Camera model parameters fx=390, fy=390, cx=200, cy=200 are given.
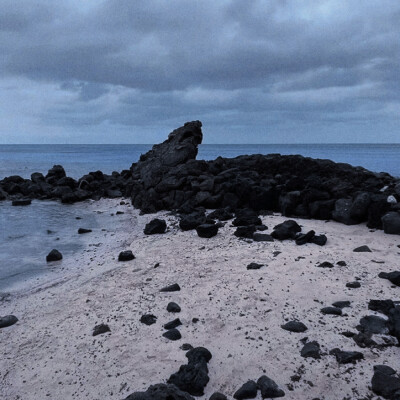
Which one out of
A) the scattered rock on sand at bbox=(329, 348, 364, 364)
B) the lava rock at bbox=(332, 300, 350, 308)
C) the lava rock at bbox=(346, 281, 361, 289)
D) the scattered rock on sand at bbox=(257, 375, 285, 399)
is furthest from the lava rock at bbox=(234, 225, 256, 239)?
the scattered rock on sand at bbox=(257, 375, 285, 399)

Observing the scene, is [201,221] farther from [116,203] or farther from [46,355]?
[116,203]

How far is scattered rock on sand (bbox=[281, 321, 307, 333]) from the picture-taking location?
18.6 feet

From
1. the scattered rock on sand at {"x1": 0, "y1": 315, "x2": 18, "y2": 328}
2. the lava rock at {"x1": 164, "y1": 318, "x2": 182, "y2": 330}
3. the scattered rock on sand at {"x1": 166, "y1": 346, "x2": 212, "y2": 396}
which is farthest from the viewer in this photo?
the scattered rock on sand at {"x1": 0, "y1": 315, "x2": 18, "y2": 328}

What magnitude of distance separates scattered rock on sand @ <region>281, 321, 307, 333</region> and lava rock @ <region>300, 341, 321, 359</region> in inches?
15.0

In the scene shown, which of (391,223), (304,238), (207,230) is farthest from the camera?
(207,230)

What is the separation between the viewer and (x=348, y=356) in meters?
4.92

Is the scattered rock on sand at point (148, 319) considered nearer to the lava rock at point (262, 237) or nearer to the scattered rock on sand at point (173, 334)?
the scattered rock on sand at point (173, 334)

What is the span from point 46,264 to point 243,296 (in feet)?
19.8

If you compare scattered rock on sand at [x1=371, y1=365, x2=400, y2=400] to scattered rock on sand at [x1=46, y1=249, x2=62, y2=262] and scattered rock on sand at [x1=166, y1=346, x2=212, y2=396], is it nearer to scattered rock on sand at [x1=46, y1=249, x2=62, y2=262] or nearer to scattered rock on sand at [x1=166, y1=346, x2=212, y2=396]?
scattered rock on sand at [x1=166, y1=346, x2=212, y2=396]

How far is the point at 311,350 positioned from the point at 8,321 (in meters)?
5.02

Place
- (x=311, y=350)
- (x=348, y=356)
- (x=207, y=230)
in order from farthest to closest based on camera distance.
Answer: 1. (x=207, y=230)
2. (x=311, y=350)
3. (x=348, y=356)

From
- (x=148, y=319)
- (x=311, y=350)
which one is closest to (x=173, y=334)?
(x=148, y=319)

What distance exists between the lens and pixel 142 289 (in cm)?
762

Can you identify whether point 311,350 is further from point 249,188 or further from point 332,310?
point 249,188
